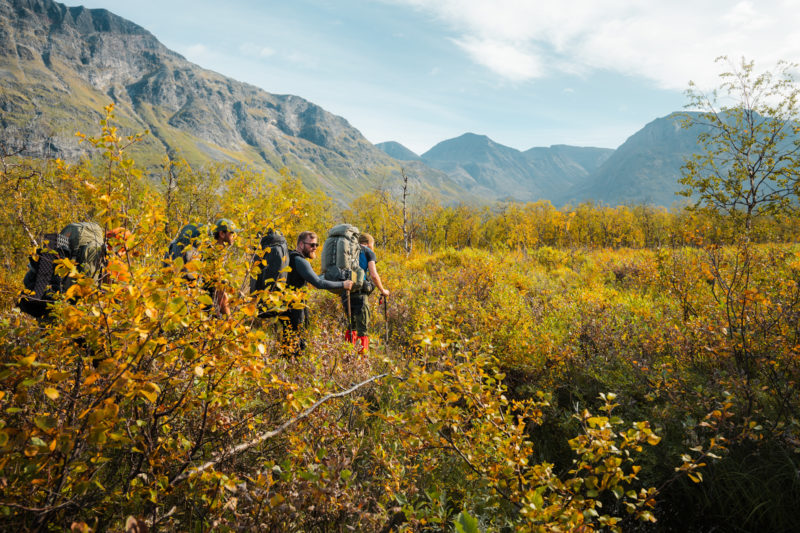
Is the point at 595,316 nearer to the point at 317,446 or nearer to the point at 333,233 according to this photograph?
the point at 333,233

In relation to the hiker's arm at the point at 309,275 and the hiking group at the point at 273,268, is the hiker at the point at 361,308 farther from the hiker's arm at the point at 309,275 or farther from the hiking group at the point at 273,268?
the hiker's arm at the point at 309,275

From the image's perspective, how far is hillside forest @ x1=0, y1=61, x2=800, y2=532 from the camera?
1.59 metres

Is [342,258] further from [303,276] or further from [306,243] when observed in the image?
[303,276]

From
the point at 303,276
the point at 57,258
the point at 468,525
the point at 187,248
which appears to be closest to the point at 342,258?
the point at 303,276

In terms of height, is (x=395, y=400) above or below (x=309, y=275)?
below

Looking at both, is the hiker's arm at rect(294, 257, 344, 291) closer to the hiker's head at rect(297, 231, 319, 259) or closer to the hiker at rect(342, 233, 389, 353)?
the hiker's head at rect(297, 231, 319, 259)

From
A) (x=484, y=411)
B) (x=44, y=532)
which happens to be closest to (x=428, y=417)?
(x=484, y=411)

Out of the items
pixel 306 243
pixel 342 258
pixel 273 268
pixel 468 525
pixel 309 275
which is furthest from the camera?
pixel 342 258

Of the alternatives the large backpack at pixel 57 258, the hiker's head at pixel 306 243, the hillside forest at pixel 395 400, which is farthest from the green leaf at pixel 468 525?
the hiker's head at pixel 306 243

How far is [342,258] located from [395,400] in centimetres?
253

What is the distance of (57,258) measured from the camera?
12.6 ft

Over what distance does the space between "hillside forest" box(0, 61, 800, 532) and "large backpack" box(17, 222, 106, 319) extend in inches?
10.8

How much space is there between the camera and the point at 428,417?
1964 millimetres

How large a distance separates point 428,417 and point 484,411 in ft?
1.39
